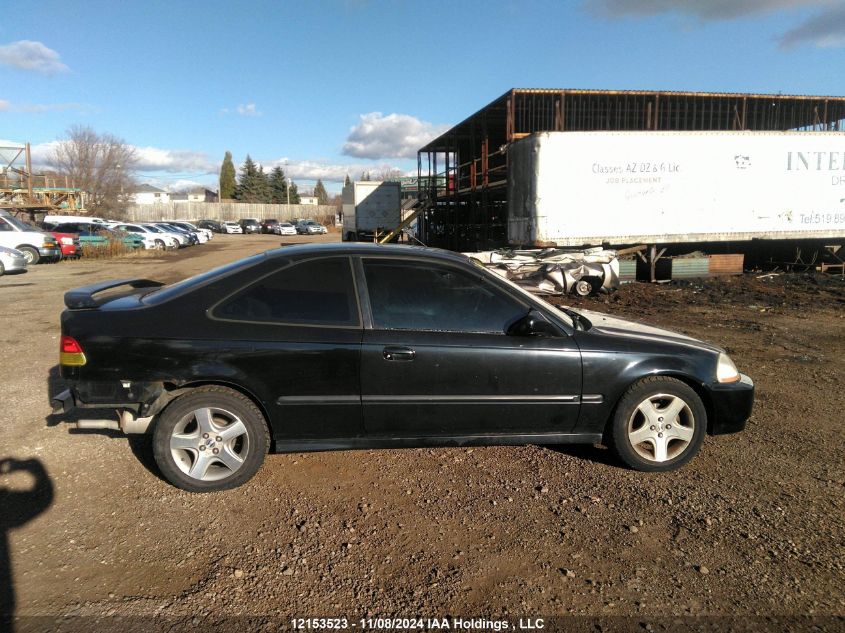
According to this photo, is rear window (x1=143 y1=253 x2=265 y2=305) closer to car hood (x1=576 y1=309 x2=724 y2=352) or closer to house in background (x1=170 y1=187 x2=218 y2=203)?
car hood (x1=576 y1=309 x2=724 y2=352)

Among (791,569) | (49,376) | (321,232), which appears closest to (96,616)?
(791,569)

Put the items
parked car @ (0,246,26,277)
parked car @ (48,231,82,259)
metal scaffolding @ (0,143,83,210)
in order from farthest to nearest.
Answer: metal scaffolding @ (0,143,83,210)
parked car @ (48,231,82,259)
parked car @ (0,246,26,277)

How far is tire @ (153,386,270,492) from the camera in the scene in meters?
3.62

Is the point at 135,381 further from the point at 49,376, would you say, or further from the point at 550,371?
the point at 49,376

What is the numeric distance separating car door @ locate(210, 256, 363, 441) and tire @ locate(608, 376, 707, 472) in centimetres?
178

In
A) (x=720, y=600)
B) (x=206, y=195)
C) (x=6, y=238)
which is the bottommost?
(x=720, y=600)

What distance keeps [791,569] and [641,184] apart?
12002mm

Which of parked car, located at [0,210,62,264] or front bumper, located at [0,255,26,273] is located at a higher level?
parked car, located at [0,210,62,264]

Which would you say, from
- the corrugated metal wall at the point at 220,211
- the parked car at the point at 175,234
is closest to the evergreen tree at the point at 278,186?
the corrugated metal wall at the point at 220,211

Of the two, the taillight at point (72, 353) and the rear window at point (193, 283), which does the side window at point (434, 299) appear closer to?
the rear window at point (193, 283)

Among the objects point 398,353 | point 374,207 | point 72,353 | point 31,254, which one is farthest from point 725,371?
point 31,254

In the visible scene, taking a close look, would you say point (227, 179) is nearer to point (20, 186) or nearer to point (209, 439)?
point (20, 186)

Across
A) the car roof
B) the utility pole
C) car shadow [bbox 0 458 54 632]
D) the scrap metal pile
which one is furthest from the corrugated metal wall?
the car roof

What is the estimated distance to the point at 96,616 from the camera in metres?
2.58
